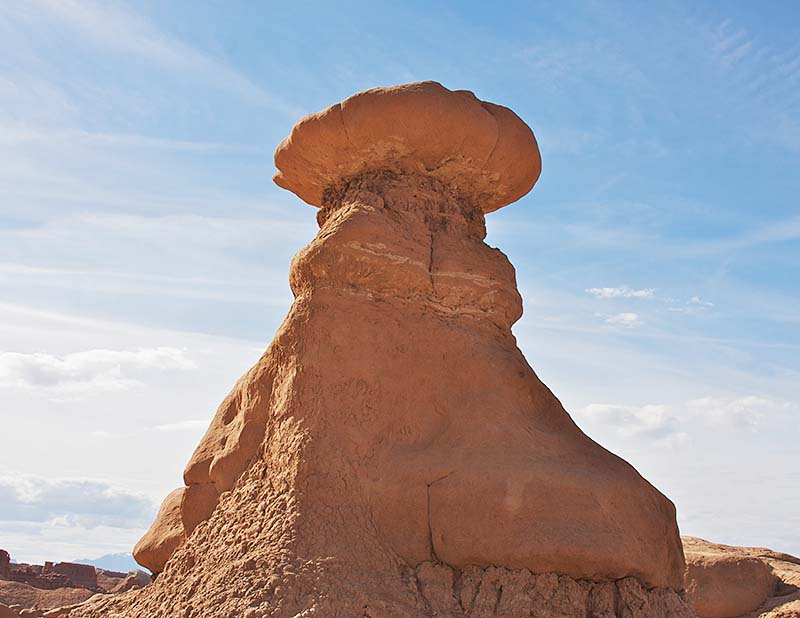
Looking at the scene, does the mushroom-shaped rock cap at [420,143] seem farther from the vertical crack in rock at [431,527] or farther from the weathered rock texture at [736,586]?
the weathered rock texture at [736,586]

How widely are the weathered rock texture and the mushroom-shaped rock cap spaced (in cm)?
837

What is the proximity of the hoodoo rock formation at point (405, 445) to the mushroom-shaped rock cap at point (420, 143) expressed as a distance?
0.07 feet

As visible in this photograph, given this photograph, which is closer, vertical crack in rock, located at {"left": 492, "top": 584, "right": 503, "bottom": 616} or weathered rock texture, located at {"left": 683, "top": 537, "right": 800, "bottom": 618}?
vertical crack in rock, located at {"left": 492, "top": 584, "right": 503, "bottom": 616}

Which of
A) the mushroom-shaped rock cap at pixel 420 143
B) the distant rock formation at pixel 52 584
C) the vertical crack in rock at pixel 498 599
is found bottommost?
the vertical crack in rock at pixel 498 599

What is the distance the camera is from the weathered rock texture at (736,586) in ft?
47.1

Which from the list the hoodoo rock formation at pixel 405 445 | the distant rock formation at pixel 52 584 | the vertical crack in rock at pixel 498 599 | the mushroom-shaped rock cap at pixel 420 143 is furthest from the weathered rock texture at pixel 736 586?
the distant rock formation at pixel 52 584

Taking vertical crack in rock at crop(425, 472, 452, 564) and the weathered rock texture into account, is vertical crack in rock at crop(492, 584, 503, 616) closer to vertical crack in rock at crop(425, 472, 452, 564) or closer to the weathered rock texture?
vertical crack in rock at crop(425, 472, 452, 564)

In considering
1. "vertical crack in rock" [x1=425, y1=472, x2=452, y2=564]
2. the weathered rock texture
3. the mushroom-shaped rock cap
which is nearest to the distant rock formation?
the weathered rock texture

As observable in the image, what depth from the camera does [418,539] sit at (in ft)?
22.9

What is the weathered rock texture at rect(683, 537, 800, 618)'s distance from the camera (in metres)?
14.4

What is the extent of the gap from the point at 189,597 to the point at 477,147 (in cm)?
472

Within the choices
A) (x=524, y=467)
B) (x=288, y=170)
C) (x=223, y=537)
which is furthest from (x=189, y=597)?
(x=288, y=170)

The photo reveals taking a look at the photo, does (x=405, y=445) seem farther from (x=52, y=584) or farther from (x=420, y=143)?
(x=52, y=584)

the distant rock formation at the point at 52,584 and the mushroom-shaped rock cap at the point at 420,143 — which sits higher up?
the mushroom-shaped rock cap at the point at 420,143
